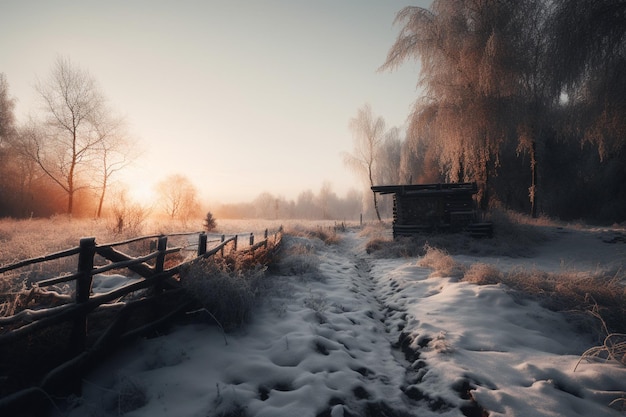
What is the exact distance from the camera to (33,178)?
28.8 metres

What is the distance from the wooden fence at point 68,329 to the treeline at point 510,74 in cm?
1158

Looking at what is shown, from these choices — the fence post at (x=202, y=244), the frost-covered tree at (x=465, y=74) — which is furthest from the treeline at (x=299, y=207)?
the fence post at (x=202, y=244)

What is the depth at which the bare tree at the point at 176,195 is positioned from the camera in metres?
38.2

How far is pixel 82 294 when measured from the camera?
9.41 feet

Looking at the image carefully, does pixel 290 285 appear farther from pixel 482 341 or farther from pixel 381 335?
pixel 482 341

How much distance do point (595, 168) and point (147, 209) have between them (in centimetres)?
2984

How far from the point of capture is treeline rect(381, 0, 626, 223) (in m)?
8.00

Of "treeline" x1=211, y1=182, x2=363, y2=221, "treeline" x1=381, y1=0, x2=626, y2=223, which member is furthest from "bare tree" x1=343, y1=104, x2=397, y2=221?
"treeline" x1=211, y1=182, x2=363, y2=221

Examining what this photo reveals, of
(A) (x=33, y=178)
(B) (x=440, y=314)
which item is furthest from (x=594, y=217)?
(A) (x=33, y=178)

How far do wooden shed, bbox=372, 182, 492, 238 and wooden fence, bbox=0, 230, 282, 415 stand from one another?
431 inches

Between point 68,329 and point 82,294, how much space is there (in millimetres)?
398

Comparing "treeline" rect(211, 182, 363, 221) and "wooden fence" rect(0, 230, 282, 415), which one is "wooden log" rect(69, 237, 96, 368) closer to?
"wooden fence" rect(0, 230, 282, 415)

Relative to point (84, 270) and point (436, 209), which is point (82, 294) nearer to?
point (84, 270)

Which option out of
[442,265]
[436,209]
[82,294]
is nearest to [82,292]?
[82,294]
